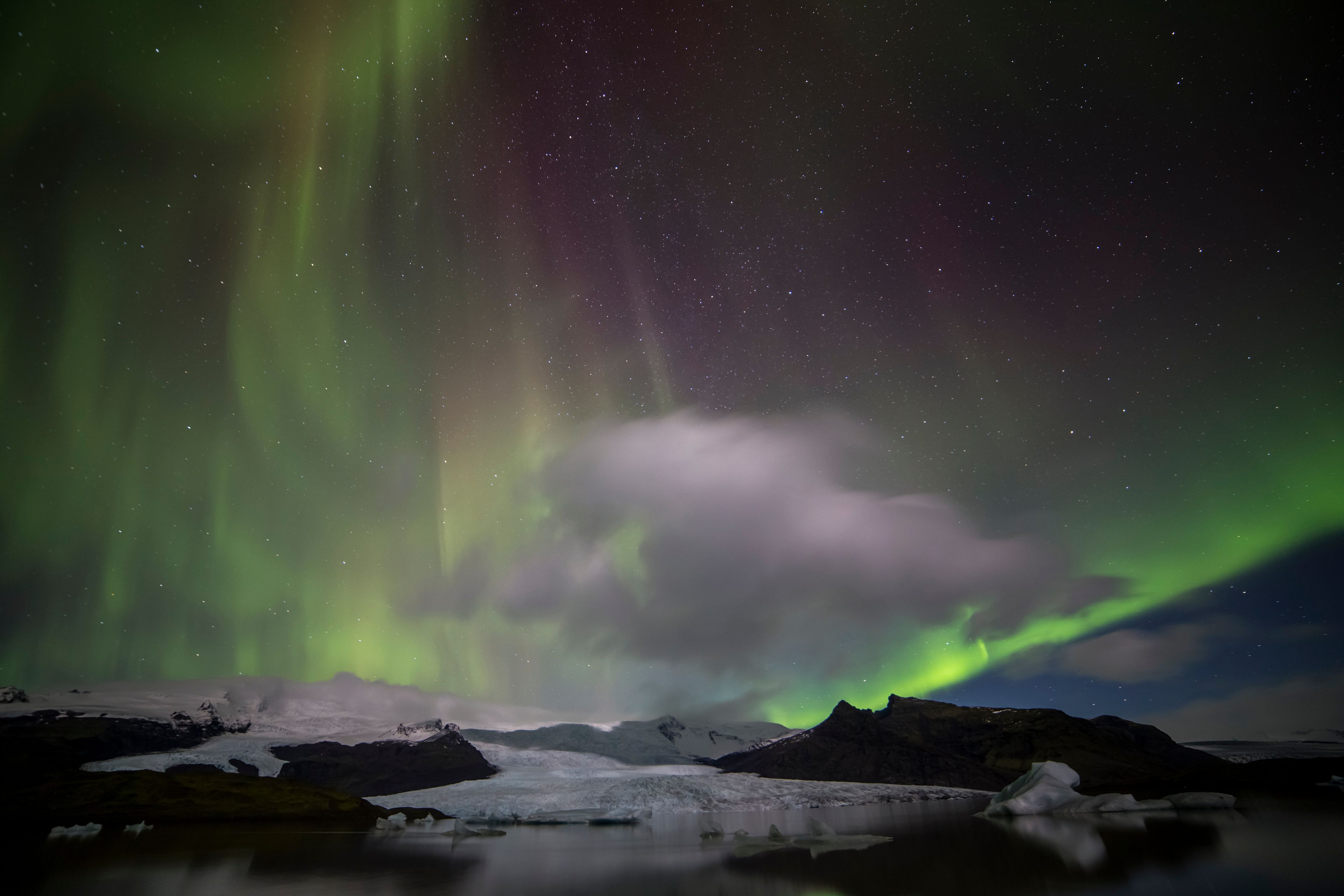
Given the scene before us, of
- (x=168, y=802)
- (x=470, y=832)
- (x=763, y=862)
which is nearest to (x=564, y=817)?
(x=470, y=832)

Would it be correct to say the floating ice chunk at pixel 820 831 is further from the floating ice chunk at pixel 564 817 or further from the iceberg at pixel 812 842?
the floating ice chunk at pixel 564 817

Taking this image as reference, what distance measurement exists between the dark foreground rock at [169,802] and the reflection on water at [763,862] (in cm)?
3735

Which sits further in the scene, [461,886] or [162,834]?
[162,834]

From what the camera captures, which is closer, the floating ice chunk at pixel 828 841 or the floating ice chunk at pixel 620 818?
the floating ice chunk at pixel 828 841

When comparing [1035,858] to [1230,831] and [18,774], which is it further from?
[18,774]

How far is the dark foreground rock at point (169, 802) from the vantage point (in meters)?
80.2

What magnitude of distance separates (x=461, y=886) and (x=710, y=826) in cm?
5093

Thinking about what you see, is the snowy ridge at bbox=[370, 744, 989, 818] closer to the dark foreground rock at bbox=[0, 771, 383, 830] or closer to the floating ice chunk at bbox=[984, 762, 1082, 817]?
the dark foreground rock at bbox=[0, 771, 383, 830]

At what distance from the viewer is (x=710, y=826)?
65438 mm

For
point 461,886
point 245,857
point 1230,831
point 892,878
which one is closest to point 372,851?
point 245,857

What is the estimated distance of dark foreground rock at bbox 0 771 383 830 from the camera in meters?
80.2

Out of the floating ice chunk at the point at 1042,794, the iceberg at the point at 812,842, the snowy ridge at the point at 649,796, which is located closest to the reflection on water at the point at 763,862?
the iceberg at the point at 812,842

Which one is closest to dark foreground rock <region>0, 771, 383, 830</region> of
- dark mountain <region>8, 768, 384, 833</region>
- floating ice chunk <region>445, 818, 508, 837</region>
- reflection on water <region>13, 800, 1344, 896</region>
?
dark mountain <region>8, 768, 384, 833</region>

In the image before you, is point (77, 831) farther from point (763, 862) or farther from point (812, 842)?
point (763, 862)
